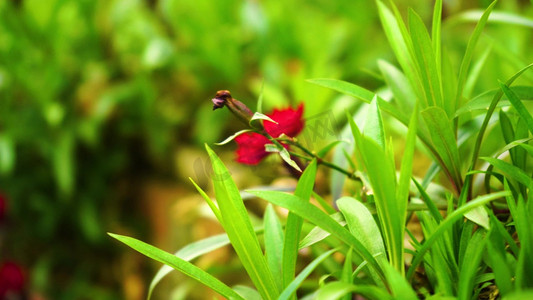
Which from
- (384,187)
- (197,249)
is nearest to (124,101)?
(197,249)

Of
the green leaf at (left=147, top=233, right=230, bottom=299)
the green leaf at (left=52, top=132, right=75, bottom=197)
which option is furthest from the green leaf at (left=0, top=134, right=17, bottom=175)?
the green leaf at (left=147, top=233, right=230, bottom=299)

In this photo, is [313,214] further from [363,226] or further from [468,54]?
[468,54]

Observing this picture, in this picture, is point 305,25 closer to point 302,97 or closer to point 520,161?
point 302,97

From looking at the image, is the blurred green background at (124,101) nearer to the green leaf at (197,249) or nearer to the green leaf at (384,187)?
the green leaf at (197,249)

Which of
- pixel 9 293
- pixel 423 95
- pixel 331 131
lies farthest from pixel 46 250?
pixel 423 95

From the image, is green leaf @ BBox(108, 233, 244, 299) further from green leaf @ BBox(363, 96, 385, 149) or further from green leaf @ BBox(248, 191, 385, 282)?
green leaf @ BBox(363, 96, 385, 149)

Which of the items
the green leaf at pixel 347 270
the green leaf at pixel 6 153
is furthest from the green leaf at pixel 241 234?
the green leaf at pixel 6 153

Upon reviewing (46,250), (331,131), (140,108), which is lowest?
(46,250)
